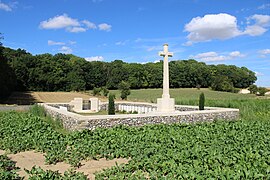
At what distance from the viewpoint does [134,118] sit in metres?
11.4

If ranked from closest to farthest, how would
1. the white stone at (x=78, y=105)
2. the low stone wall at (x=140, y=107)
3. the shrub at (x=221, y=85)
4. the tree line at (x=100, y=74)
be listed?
the low stone wall at (x=140, y=107) < the white stone at (x=78, y=105) < the shrub at (x=221, y=85) < the tree line at (x=100, y=74)

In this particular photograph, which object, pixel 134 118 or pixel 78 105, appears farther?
pixel 78 105

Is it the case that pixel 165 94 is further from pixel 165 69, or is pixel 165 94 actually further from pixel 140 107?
pixel 140 107

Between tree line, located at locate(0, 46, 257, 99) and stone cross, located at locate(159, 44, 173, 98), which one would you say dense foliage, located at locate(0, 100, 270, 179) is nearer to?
stone cross, located at locate(159, 44, 173, 98)

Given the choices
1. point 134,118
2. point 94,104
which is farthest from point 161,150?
point 94,104

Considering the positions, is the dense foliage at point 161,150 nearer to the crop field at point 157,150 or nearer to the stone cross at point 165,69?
the crop field at point 157,150

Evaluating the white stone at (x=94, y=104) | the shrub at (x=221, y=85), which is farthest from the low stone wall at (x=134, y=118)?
the shrub at (x=221, y=85)

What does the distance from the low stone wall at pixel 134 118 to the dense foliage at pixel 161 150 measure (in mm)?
1092

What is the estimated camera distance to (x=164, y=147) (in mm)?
6855

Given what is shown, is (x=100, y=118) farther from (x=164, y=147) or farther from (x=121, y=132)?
(x=164, y=147)

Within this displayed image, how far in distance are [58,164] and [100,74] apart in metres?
63.9

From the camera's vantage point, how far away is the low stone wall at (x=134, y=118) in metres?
10.5

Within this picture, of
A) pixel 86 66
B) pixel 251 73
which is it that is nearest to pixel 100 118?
pixel 86 66

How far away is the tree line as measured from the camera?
60656 mm
